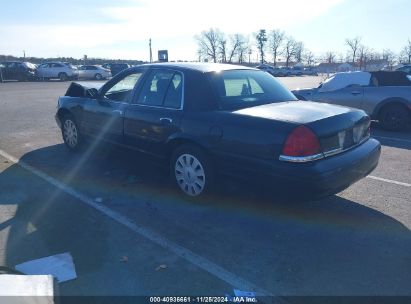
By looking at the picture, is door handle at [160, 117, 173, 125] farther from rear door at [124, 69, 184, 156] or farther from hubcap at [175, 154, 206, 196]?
hubcap at [175, 154, 206, 196]

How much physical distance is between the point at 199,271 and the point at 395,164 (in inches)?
175

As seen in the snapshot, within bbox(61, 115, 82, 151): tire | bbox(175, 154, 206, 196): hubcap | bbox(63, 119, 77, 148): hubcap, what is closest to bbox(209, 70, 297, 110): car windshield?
bbox(175, 154, 206, 196): hubcap

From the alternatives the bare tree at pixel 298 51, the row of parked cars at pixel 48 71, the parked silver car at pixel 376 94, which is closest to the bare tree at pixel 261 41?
the bare tree at pixel 298 51

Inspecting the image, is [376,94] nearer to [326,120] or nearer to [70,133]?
[326,120]

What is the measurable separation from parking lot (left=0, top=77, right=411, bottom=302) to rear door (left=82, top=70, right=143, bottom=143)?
1.08 ft

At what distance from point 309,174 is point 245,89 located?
63.6 inches

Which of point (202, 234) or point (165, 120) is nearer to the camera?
point (202, 234)

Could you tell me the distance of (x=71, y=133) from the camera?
6.83 metres

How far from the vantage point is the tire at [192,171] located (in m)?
4.31

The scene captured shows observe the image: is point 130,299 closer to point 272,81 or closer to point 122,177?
point 122,177

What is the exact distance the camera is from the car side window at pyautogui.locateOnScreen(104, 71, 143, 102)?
5355 millimetres

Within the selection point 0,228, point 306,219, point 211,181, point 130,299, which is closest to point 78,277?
point 130,299

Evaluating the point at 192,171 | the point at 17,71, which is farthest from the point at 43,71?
the point at 192,171

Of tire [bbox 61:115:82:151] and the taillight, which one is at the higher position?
the taillight
